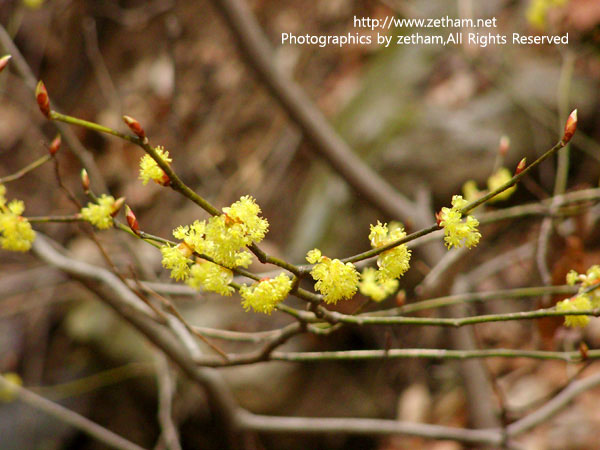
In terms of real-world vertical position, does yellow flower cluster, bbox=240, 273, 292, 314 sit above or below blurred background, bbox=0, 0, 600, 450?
below

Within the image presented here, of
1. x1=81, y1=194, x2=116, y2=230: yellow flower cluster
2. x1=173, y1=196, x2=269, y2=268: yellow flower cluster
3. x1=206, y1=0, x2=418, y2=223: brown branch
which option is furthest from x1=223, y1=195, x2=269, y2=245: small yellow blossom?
x1=206, y1=0, x2=418, y2=223: brown branch

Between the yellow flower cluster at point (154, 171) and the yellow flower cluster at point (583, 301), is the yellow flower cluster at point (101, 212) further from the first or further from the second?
the yellow flower cluster at point (583, 301)

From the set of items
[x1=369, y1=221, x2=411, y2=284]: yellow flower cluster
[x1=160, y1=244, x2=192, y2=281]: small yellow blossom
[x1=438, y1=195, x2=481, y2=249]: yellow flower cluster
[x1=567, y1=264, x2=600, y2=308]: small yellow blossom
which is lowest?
[x1=160, y1=244, x2=192, y2=281]: small yellow blossom

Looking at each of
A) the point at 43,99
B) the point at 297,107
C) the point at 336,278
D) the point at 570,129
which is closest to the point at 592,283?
the point at 570,129

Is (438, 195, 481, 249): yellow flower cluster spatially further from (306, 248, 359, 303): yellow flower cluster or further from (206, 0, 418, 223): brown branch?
(206, 0, 418, 223): brown branch

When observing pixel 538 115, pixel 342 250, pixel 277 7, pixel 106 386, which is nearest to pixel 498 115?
pixel 538 115

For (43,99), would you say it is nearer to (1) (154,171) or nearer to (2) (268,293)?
(1) (154,171)

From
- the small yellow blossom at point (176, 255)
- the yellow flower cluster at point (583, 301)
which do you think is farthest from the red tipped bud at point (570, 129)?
the small yellow blossom at point (176, 255)

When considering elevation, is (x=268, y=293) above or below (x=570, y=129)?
below
